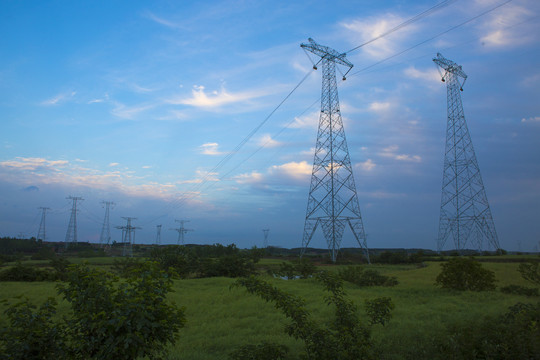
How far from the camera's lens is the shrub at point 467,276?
23.0m

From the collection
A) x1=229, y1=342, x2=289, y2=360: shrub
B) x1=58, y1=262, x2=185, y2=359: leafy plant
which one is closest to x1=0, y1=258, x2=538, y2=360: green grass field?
x1=229, y1=342, x2=289, y2=360: shrub

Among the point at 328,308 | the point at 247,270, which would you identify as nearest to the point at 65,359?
the point at 328,308

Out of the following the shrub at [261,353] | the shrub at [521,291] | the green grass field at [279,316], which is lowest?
the green grass field at [279,316]

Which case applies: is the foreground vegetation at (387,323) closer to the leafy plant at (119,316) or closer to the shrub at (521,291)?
the shrub at (521,291)

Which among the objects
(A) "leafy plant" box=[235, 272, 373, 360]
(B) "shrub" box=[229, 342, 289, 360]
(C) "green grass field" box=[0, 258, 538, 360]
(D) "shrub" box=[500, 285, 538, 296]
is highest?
(A) "leafy plant" box=[235, 272, 373, 360]

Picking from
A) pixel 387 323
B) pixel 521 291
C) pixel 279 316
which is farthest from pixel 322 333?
pixel 521 291

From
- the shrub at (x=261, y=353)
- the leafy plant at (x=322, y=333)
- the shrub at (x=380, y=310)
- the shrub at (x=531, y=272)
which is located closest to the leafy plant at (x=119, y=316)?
the leafy plant at (x=322, y=333)

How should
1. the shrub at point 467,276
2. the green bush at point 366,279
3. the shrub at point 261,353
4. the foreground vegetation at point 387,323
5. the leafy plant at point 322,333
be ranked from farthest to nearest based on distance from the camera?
the green bush at point 366,279, the shrub at point 467,276, the foreground vegetation at point 387,323, the shrub at point 261,353, the leafy plant at point 322,333

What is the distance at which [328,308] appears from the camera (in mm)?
17266

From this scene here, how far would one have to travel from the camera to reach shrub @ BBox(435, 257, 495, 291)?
2303 centimetres

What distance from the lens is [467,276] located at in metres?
23.4

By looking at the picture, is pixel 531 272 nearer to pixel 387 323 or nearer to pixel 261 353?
pixel 387 323

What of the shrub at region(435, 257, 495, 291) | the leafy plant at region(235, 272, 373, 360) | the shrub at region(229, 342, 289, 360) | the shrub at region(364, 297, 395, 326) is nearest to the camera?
the leafy plant at region(235, 272, 373, 360)

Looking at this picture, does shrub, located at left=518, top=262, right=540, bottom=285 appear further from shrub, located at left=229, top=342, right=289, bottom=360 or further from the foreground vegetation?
shrub, located at left=229, top=342, right=289, bottom=360
